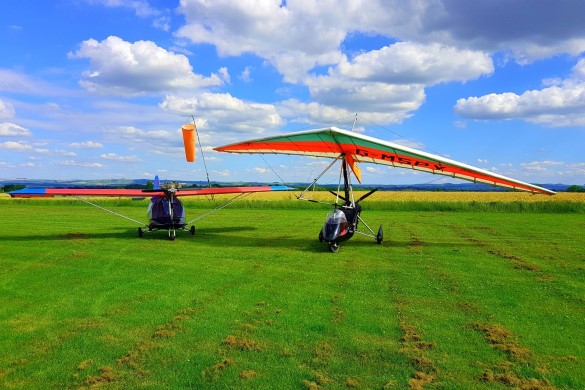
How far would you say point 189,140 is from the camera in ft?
57.4

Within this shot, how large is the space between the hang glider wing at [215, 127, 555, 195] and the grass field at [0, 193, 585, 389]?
7.66 ft

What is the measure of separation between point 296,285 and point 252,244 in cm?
615

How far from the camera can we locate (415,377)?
4820 millimetres

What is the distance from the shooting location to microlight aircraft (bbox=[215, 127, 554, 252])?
12.8m

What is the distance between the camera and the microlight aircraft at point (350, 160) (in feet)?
42.1

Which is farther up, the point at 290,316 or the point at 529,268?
the point at 529,268

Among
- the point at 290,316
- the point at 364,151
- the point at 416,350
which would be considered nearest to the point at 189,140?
the point at 364,151

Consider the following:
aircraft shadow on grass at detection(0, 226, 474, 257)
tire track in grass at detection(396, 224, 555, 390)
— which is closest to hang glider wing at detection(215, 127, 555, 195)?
aircraft shadow on grass at detection(0, 226, 474, 257)

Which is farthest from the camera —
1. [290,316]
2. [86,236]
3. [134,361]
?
[86,236]

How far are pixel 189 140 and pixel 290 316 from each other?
12.0m

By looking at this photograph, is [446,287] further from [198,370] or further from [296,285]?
[198,370]

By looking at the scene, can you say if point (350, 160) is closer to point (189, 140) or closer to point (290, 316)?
point (189, 140)

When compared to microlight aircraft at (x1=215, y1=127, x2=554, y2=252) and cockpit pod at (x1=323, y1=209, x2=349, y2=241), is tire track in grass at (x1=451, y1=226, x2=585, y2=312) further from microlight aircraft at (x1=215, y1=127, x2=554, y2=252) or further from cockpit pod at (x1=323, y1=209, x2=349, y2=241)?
cockpit pod at (x1=323, y1=209, x2=349, y2=241)

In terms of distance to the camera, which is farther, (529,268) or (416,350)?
(529,268)
